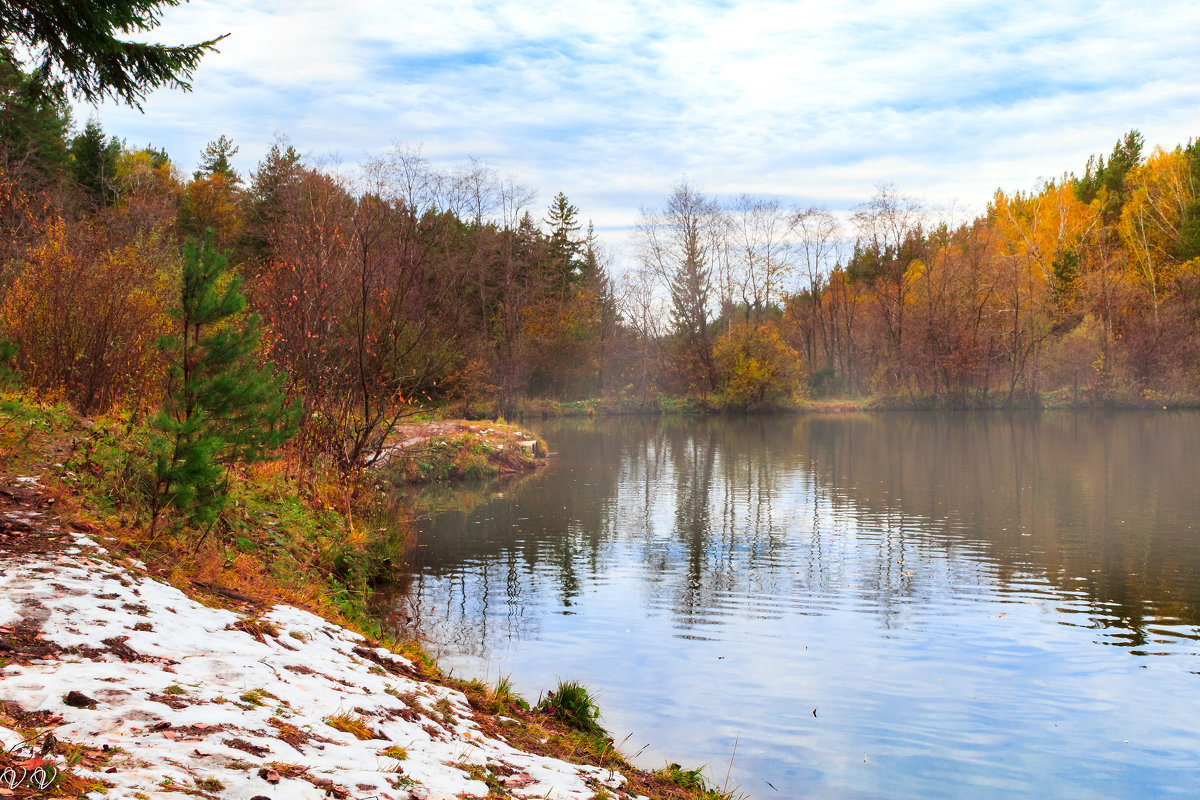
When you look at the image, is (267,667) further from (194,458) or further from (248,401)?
(248,401)

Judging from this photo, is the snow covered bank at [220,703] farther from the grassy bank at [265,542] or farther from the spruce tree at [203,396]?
the spruce tree at [203,396]

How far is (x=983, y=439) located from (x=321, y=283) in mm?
27444

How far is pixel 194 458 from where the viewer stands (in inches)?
253

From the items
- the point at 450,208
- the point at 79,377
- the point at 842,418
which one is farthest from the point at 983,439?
the point at 79,377

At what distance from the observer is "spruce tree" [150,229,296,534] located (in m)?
6.49

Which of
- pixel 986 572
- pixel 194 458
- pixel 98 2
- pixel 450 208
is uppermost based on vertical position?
pixel 450 208

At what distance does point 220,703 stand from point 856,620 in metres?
7.94

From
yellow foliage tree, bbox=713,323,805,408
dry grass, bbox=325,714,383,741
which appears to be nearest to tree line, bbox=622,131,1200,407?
yellow foliage tree, bbox=713,323,805,408

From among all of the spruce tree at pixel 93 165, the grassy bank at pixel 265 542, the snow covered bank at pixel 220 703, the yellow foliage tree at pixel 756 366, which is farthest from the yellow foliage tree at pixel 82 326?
the yellow foliage tree at pixel 756 366

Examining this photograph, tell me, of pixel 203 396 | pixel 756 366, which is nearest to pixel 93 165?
pixel 756 366

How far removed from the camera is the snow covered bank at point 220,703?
341 cm

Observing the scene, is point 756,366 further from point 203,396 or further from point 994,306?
point 203,396

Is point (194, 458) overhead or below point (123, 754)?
overhead

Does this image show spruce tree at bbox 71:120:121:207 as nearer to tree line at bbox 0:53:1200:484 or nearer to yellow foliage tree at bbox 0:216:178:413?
tree line at bbox 0:53:1200:484
